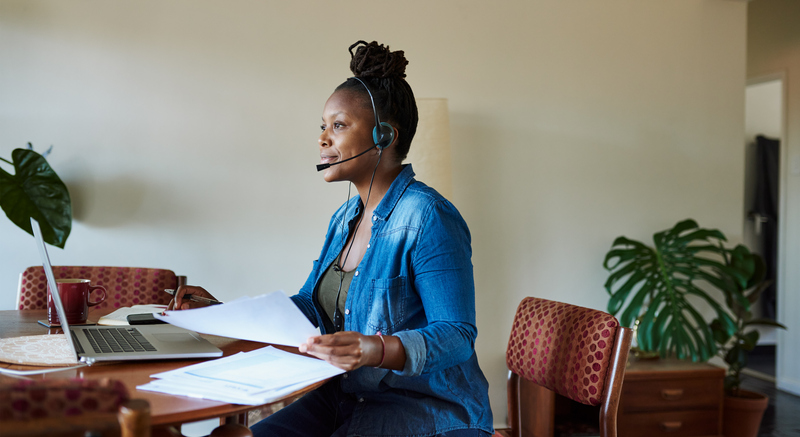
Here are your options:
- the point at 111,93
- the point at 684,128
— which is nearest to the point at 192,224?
the point at 111,93

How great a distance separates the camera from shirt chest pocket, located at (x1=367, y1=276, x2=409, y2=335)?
132 centimetres

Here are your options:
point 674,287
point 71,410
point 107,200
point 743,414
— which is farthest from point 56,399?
point 743,414

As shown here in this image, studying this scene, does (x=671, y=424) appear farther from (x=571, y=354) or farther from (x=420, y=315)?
(x=420, y=315)

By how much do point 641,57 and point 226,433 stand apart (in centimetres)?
316

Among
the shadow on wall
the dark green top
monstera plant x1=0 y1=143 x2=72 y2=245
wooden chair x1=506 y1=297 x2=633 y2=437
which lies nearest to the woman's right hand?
the dark green top

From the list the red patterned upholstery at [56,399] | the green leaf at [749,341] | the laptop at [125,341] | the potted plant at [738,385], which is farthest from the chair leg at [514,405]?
the green leaf at [749,341]

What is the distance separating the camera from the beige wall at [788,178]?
409cm

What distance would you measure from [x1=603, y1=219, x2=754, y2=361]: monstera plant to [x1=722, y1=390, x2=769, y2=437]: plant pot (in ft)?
1.12

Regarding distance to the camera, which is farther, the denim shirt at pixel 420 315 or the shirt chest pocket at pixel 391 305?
the shirt chest pocket at pixel 391 305

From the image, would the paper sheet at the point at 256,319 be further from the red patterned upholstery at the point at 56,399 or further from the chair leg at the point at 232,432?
the red patterned upholstery at the point at 56,399

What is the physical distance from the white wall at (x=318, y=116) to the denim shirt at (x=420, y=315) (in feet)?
5.61

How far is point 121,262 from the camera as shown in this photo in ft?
9.34

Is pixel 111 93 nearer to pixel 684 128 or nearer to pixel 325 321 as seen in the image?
pixel 325 321

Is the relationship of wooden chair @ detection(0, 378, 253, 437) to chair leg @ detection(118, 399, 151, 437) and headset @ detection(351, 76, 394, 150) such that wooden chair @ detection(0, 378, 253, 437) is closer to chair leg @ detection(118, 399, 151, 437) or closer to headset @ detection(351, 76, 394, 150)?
chair leg @ detection(118, 399, 151, 437)
